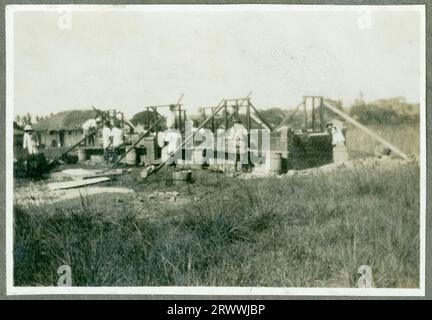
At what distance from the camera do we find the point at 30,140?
3.63 m

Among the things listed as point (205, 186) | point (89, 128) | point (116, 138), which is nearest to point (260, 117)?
point (205, 186)

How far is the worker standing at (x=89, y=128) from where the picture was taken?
3637mm

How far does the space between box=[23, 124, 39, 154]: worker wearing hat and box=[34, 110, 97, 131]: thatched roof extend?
0.20ft

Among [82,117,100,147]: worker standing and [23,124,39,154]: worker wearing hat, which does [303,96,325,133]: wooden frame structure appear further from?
[23,124,39,154]: worker wearing hat

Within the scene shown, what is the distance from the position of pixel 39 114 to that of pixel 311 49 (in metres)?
2.32

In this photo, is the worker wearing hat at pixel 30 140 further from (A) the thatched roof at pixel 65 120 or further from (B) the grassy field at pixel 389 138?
(B) the grassy field at pixel 389 138

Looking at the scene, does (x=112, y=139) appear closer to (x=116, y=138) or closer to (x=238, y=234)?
(x=116, y=138)

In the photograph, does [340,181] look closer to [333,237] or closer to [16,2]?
[333,237]

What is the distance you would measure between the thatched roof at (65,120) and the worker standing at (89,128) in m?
0.03

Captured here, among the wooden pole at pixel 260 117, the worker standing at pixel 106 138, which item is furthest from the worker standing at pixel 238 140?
the worker standing at pixel 106 138

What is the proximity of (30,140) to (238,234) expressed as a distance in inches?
74.9

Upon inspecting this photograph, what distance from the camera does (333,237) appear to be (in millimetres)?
3586
